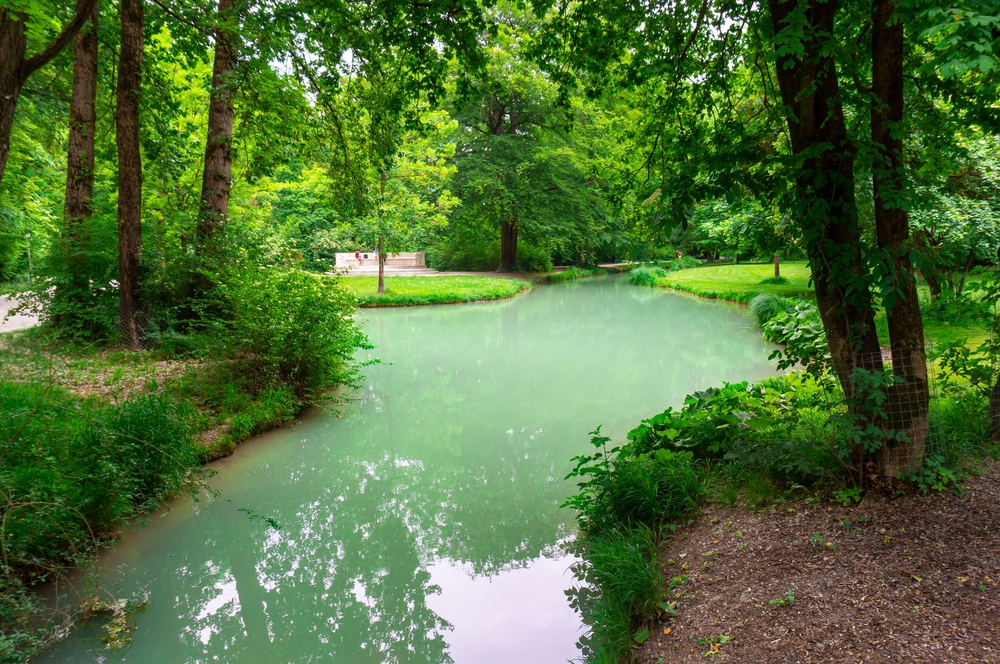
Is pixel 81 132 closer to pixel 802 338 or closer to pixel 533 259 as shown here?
pixel 802 338

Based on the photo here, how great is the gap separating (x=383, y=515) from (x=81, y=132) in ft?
28.4

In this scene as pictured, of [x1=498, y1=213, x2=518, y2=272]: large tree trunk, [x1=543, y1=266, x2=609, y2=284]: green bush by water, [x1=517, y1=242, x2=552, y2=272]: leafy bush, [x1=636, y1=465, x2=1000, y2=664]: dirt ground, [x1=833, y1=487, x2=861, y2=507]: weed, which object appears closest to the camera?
[x1=636, y1=465, x2=1000, y2=664]: dirt ground

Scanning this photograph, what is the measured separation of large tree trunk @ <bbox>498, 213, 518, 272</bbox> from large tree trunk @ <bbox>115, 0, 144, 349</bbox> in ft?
73.1

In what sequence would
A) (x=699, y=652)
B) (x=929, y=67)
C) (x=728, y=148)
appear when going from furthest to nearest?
(x=728, y=148) < (x=699, y=652) < (x=929, y=67)

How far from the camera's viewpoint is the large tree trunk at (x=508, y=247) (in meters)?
30.3

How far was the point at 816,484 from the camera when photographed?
12.9 feet

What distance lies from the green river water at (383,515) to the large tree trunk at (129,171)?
3.20m

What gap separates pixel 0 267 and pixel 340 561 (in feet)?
64.8

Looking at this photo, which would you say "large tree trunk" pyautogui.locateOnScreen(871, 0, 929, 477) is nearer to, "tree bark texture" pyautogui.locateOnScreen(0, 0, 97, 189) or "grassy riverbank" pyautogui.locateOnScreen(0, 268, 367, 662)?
"grassy riverbank" pyautogui.locateOnScreen(0, 268, 367, 662)

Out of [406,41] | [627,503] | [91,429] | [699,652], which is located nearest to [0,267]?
[91,429]

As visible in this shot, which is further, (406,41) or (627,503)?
(406,41)

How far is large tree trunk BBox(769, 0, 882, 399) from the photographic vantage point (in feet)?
11.3

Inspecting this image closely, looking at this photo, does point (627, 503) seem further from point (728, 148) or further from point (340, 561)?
point (728, 148)

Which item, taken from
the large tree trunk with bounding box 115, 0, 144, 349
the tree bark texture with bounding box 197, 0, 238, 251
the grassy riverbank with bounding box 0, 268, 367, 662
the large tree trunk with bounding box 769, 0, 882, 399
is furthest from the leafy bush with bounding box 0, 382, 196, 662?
the large tree trunk with bounding box 769, 0, 882, 399
